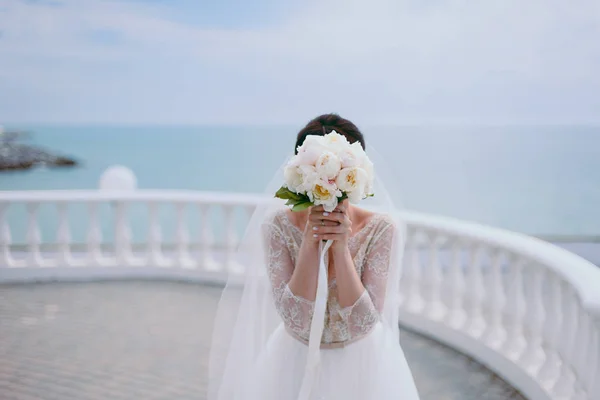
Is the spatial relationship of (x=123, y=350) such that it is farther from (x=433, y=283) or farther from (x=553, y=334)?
(x=553, y=334)

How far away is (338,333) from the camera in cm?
213

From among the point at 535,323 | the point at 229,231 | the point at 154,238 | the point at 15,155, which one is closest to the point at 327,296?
the point at 535,323

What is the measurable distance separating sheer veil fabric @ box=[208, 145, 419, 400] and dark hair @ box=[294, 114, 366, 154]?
11.0 inches

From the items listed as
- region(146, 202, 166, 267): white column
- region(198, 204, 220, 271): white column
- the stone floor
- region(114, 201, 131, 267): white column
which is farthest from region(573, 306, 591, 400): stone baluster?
region(114, 201, 131, 267): white column

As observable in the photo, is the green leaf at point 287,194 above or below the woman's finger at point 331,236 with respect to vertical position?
above

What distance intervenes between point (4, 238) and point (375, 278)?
476cm

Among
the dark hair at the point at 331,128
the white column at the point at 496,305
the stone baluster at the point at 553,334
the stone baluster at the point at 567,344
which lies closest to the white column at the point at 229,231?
the white column at the point at 496,305

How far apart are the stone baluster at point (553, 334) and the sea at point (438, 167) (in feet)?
62.3

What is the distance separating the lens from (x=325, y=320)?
2.12m

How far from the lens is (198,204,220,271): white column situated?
228 inches

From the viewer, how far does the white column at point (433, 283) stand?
436 centimetres

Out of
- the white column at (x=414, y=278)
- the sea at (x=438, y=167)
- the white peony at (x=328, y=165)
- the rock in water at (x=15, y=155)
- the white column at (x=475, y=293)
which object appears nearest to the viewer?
the white peony at (x=328, y=165)

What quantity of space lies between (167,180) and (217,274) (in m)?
30.9

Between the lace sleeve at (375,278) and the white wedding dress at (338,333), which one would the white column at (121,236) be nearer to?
the white wedding dress at (338,333)
